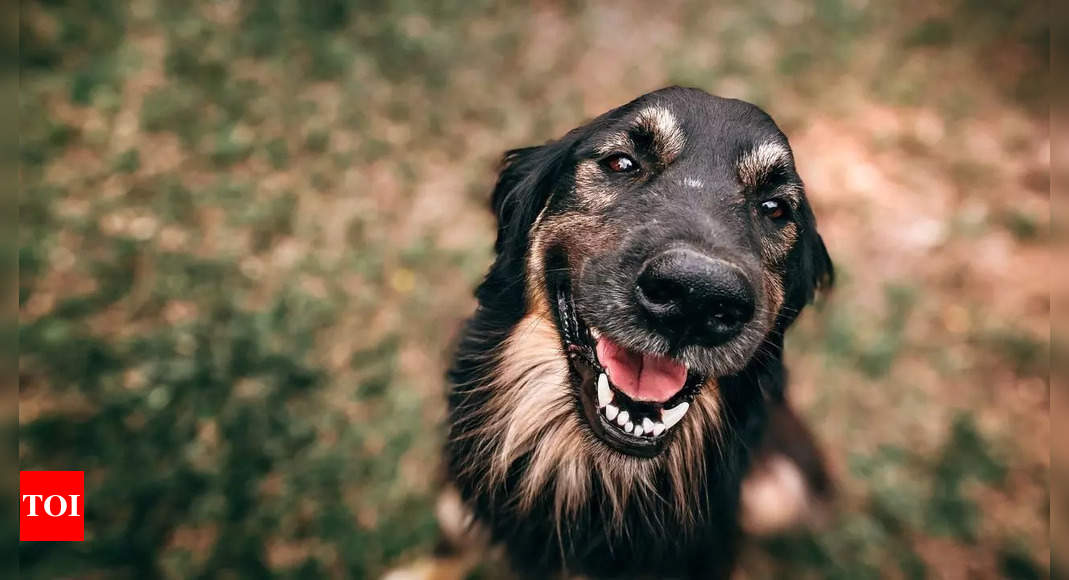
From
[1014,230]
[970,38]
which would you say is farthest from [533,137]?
[970,38]

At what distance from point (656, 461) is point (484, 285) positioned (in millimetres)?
1002

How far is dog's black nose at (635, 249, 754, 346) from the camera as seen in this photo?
1797 millimetres

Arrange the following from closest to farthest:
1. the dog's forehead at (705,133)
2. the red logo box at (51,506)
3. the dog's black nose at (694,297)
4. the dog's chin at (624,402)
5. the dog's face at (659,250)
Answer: the dog's black nose at (694,297)
the dog's face at (659,250)
the dog's chin at (624,402)
the dog's forehead at (705,133)
the red logo box at (51,506)

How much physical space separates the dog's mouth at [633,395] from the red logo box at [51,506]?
8.88 ft

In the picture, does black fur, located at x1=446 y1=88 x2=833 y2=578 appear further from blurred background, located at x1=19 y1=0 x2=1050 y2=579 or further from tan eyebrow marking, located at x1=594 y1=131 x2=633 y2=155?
blurred background, located at x1=19 y1=0 x2=1050 y2=579

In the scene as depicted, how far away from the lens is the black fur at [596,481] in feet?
7.66

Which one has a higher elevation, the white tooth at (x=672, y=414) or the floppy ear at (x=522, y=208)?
the floppy ear at (x=522, y=208)

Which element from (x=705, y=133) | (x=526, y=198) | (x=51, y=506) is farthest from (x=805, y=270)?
(x=51, y=506)

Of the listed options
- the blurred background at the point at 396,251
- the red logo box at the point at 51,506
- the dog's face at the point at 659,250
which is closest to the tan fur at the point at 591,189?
the dog's face at the point at 659,250

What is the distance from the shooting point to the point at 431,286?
13.5 ft

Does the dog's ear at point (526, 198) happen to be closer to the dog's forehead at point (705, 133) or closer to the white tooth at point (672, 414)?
the dog's forehead at point (705, 133)

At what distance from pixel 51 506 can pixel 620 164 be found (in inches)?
127

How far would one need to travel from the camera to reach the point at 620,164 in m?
2.35

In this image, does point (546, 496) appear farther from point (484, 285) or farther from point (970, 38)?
point (970, 38)
